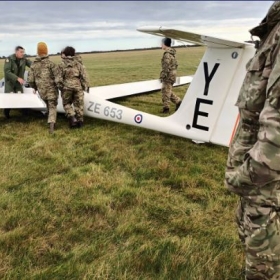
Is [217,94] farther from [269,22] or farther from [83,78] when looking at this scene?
[83,78]

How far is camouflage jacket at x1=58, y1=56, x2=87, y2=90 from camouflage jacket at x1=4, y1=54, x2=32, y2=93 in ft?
7.84

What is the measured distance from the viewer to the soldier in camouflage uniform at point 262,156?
1568mm

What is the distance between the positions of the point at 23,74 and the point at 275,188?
971 cm

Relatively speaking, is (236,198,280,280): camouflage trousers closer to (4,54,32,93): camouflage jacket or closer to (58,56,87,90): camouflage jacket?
(58,56,87,90): camouflage jacket

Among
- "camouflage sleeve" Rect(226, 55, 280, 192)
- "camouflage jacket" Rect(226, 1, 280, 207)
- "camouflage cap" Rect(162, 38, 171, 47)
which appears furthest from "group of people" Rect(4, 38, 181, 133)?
"camouflage sleeve" Rect(226, 55, 280, 192)

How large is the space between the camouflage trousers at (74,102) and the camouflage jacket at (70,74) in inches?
5.9

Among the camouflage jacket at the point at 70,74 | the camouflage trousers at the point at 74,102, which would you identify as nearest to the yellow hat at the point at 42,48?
the camouflage jacket at the point at 70,74

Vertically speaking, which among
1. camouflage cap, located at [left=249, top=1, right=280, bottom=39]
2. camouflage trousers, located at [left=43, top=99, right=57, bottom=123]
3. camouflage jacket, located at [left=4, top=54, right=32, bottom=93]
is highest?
camouflage cap, located at [left=249, top=1, right=280, bottom=39]

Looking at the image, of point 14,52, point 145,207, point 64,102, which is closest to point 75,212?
point 145,207

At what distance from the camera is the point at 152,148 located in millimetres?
6336

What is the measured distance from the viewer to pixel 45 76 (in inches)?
307

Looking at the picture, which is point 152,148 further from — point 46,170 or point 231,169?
point 231,169

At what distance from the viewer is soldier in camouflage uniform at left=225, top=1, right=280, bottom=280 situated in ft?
5.15

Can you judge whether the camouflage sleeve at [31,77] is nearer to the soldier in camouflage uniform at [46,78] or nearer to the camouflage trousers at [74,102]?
the soldier in camouflage uniform at [46,78]
